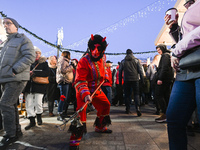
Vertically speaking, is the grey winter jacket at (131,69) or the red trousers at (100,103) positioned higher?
the grey winter jacket at (131,69)

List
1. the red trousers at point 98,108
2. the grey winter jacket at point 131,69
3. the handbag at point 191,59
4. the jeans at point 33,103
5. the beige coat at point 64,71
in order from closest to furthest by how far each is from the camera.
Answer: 1. the handbag at point 191,59
2. the red trousers at point 98,108
3. the jeans at point 33,103
4. the beige coat at point 64,71
5. the grey winter jacket at point 131,69

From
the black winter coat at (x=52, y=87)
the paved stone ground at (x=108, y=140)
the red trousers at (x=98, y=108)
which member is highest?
the black winter coat at (x=52, y=87)

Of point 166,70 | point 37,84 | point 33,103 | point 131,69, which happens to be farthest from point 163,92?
point 33,103

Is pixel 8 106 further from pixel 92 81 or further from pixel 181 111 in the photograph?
pixel 181 111

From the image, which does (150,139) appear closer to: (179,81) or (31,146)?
(179,81)

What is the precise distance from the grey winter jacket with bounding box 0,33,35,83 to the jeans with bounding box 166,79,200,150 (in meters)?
2.34

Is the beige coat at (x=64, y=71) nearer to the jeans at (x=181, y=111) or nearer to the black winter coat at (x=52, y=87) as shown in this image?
the black winter coat at (x=52, y=87)

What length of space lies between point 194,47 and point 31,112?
3.50 meters

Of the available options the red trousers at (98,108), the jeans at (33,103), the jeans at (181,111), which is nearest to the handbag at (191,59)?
the jeans at (181,111)

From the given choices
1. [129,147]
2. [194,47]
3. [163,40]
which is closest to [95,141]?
[129,147]

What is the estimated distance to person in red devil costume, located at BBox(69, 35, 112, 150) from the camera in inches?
91.7

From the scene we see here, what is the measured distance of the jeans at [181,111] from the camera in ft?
4.09

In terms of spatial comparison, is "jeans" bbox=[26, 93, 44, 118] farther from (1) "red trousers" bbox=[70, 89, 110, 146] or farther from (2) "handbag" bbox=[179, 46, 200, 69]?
(2) "handbag" bbox=[179, 46, 200, 69]

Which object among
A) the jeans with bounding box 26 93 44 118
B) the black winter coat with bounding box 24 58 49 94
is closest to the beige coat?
the black winter coat with bounding box 24 58 49 94
